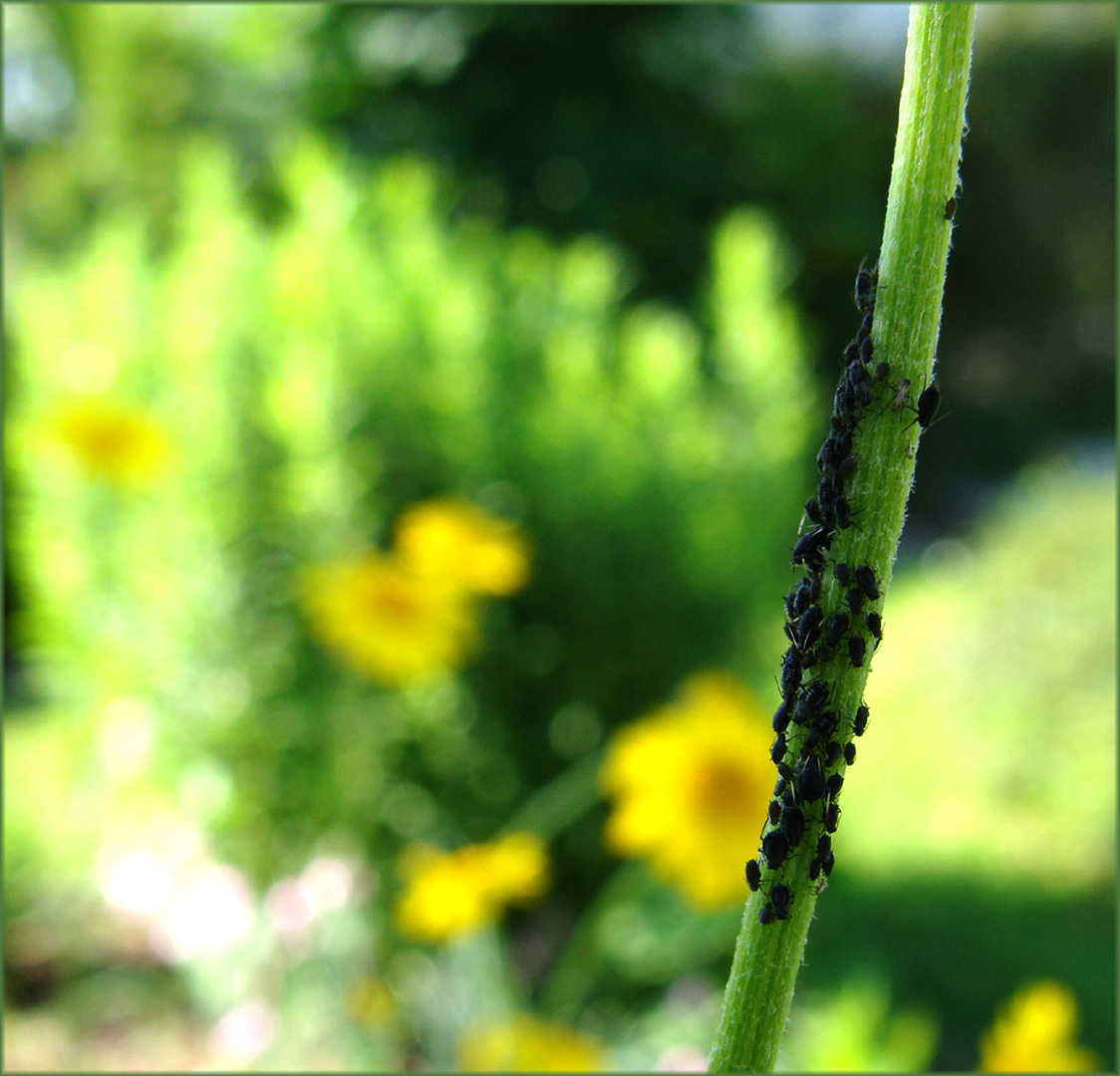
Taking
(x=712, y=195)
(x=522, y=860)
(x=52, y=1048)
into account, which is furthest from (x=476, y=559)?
(x=712, y=195)

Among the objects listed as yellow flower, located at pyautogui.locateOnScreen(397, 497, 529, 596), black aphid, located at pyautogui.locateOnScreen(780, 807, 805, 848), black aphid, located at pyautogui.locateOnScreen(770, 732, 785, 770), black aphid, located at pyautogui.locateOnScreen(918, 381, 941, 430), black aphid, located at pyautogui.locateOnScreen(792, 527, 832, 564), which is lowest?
black aphid, located at pyautogui.locateOnScreen(780, 807, 805, 848)

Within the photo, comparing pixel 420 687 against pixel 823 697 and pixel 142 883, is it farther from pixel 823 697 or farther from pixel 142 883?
pixel 823 697

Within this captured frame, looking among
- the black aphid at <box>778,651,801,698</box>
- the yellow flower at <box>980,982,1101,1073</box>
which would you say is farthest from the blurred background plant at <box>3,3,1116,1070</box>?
the black aphid at <box>778,651,801,698</box>

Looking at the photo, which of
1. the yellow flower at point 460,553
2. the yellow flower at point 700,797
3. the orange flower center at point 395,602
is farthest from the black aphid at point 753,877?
the orange flower center at point 395,602

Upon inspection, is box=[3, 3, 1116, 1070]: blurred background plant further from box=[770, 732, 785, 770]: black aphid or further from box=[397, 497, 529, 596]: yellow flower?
box=[770, 732, 785, 770]: black aphid

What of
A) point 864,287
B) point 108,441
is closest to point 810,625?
point 864,287

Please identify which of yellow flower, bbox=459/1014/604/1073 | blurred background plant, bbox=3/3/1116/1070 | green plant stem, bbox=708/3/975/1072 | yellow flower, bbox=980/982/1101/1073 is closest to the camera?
green plant stem, bbox=708/3/975/1072
